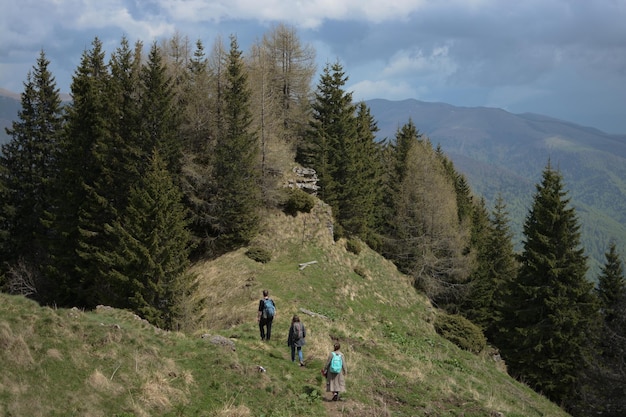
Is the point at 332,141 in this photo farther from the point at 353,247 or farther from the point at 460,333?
the point at 460,333

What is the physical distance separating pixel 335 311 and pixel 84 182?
2074 cm

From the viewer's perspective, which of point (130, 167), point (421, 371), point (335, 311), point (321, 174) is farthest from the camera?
point (321, 174)

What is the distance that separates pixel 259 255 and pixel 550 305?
23194mm

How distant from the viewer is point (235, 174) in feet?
112

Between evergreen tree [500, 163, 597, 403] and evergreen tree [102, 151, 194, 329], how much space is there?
27.0 metres

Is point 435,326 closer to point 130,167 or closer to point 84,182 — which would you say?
point 130,167

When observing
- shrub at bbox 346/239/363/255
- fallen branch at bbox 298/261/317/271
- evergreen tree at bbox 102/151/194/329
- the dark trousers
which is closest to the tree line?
evergreen tree at bbox 102/151/194/329

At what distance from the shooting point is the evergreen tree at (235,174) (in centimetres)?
3406

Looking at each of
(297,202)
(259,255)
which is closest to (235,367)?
(259,255)

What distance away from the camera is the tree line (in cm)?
2672

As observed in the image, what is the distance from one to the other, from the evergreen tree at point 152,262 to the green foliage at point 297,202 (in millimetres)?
13366

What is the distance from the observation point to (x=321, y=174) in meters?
43.4

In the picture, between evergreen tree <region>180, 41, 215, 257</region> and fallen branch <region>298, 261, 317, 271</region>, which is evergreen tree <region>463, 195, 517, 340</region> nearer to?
fallen branch <region>298, 261, 317, 271</region>

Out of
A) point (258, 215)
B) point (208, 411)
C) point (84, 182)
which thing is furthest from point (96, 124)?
point (208, 411)
